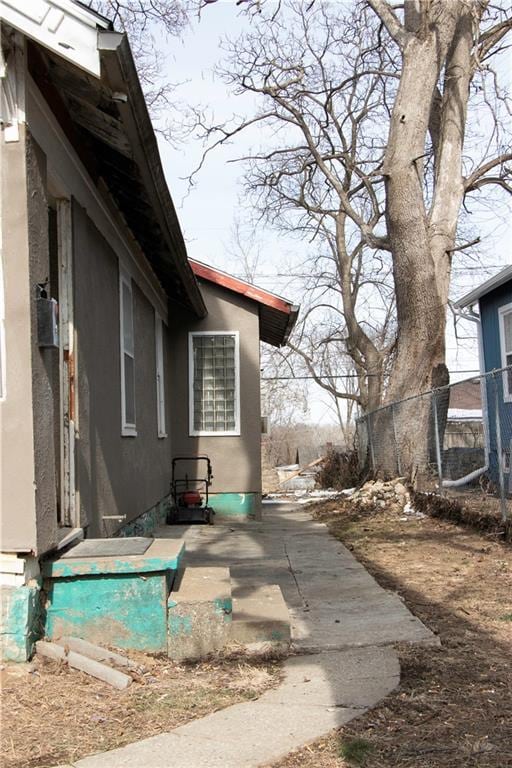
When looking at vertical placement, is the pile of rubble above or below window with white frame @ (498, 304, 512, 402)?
below

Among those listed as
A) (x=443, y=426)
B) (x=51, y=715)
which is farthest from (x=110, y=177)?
(x=443, y=426)

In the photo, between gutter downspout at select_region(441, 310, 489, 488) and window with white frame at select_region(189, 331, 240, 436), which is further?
window with white frame at select_region(189, 331, 240, 436)

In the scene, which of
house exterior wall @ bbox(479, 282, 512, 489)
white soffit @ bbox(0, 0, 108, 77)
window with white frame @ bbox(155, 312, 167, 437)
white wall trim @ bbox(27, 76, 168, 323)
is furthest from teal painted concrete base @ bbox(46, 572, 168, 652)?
house exterior wall @ bbox(479, 282, 512, 489)

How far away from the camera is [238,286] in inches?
485

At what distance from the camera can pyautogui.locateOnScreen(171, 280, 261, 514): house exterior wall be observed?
12445mm

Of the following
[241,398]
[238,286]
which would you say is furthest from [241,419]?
[238,286]

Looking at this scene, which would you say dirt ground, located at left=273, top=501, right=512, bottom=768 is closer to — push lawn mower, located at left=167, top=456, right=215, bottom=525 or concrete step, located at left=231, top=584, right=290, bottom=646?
concrete step, located at left=231, top=584, right=290, bottom=646

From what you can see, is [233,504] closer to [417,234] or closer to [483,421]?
[483,421]

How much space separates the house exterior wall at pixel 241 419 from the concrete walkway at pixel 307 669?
4310 mm

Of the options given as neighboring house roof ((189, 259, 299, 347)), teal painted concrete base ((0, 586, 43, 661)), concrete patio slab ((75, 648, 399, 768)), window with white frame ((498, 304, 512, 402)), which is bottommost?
concrete patio slab ((75, 648, 399, 768))

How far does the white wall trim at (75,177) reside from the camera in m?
4.47

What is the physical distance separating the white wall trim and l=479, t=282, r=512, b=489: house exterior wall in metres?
7.05

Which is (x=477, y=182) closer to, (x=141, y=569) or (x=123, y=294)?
(x=123, y=294)

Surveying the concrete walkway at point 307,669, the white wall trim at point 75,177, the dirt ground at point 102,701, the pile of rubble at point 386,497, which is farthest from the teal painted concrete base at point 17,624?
the pile of rubble at point 386,497
